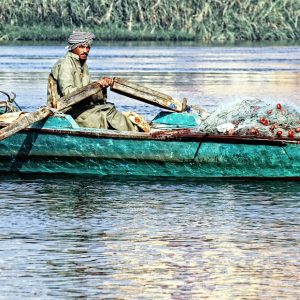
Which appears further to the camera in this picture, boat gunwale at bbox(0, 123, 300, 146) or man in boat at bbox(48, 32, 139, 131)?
man in boat at bbox(48, 32, 139, 131)

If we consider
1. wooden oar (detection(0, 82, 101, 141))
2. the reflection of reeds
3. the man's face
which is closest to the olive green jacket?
the man's face

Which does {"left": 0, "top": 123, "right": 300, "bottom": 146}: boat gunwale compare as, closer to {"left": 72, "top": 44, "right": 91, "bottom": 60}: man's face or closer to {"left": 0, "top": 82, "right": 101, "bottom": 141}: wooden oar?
{"left": 0, "top": 82, "right": 101, "bottom": 141}: wooden oar

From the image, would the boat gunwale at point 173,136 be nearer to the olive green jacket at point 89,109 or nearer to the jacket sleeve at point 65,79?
the olive green jacket at point 89,109

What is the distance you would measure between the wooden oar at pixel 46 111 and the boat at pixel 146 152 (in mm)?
114

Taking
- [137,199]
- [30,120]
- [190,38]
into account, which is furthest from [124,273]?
[190,38]

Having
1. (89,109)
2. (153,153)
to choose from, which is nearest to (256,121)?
(153,153)

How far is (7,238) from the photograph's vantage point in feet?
41.1

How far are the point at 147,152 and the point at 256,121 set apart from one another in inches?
50.6

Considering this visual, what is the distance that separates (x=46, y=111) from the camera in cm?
1614

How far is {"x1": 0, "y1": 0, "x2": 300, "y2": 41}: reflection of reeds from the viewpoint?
65188 mm

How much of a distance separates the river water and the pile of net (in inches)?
23.0

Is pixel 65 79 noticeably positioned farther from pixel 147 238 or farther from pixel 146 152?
pixel 147 238

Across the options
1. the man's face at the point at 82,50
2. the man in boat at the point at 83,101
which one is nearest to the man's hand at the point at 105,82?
the man in boat at the point at 83,101

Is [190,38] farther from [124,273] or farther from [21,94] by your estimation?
[124,273]
